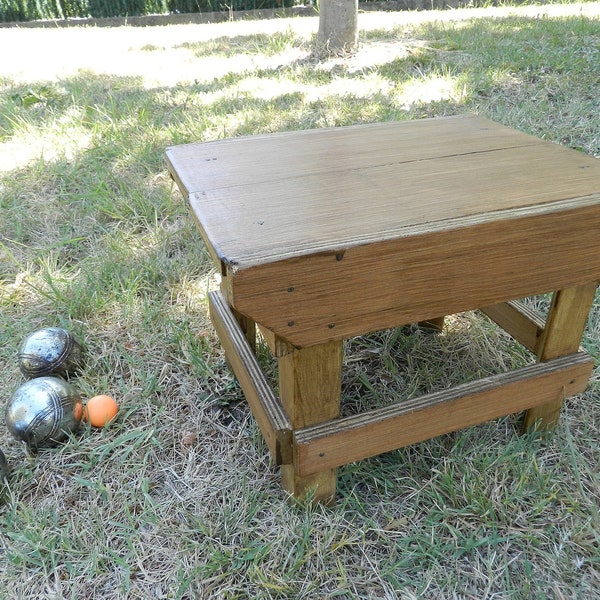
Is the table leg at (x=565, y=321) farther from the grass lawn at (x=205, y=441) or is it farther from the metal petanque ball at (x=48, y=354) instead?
the metal petanque ball at (x=48, y=354)

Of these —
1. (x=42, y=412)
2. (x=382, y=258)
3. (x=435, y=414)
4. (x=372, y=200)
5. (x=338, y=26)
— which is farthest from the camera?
(x=338, y=26)

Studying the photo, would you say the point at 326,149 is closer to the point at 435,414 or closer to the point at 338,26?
the point at 435,414

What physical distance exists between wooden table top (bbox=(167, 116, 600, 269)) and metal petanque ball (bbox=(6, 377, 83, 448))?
0.75 metres

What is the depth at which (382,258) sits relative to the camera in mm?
1164

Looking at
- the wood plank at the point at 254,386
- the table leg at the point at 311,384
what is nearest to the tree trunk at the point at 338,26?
the wood plank at the point at 254,386

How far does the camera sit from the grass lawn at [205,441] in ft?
4.57

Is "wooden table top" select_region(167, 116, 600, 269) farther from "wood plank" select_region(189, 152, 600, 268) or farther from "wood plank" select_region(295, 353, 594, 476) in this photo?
"wood plank" select_region(295, 353, 594, 476)

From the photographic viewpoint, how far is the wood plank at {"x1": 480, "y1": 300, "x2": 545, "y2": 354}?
1.68 metres

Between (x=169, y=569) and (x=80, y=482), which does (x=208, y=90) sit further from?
(x=169, y=569)

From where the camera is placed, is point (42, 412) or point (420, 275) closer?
point (420, 275)

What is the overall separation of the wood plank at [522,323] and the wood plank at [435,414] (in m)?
0.11

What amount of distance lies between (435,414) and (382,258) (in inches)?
20.8

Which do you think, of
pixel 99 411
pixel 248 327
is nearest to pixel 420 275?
pixel 248 327

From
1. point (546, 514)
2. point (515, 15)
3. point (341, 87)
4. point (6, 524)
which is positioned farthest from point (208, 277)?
point (515, 15)
